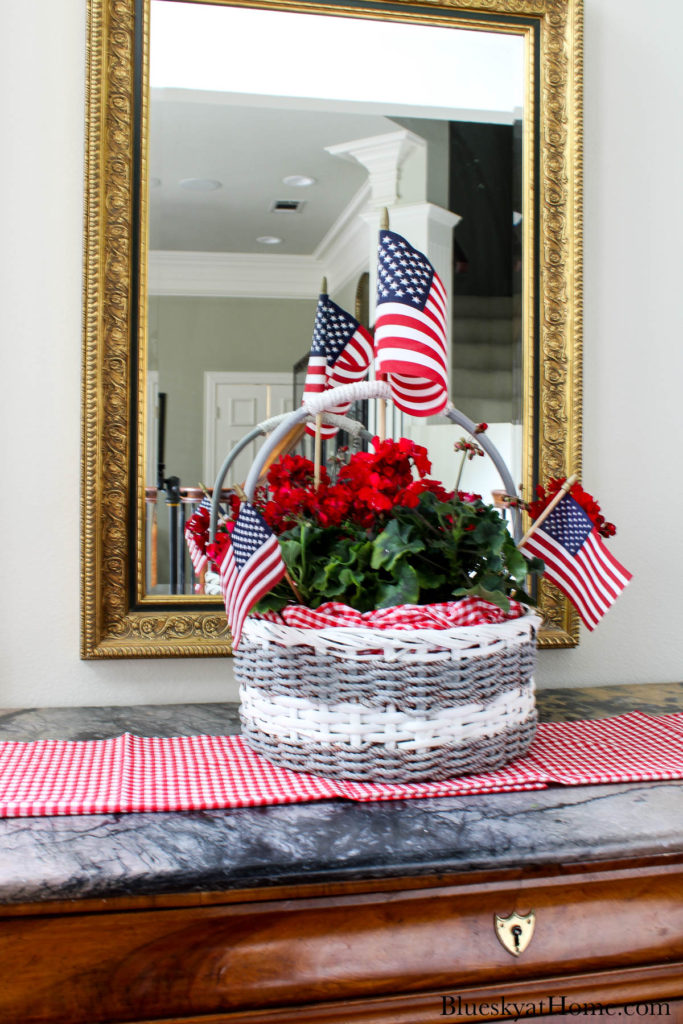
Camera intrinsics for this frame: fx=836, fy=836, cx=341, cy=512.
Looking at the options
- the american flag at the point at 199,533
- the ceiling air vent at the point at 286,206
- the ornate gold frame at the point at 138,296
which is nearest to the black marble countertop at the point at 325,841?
the american flag at the point at 199,533

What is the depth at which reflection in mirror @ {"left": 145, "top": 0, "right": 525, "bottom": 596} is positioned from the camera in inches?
49.1

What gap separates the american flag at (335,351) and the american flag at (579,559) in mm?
316

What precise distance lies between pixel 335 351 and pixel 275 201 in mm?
308

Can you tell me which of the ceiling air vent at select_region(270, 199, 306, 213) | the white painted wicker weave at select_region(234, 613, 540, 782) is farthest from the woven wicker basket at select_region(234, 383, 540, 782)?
the ceiling air vent at select_region(270, 199, 306, 213)

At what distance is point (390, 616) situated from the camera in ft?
2.88

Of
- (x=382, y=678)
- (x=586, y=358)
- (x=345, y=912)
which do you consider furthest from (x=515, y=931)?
(x=586, y=358)

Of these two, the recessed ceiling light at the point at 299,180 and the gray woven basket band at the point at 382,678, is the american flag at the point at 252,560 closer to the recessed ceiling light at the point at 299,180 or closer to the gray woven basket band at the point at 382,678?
the gray woven basket band at the point at 382,678

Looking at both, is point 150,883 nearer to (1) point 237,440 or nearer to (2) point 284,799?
(2) point 284,799

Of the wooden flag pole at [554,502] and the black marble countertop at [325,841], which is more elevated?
the wooden flag pole at [554,502]

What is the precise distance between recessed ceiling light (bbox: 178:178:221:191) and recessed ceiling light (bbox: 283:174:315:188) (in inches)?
4.2

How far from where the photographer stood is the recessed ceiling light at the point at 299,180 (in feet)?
4.18

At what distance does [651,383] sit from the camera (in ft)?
4.72

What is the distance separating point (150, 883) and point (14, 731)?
0.46 meters

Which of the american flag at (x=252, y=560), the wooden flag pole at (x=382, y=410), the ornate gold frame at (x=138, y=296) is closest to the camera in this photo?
the american flag at (x=252, y=560)
